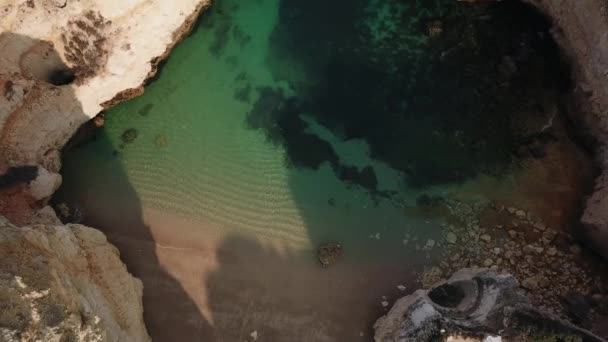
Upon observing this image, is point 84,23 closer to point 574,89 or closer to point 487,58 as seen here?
point 487,58

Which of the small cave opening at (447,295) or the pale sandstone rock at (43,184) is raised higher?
the small cave opening at (447,295)

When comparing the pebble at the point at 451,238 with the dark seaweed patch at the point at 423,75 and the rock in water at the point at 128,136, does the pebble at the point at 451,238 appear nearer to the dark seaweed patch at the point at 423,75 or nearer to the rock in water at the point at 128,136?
the dark seaweed patch at the point at 423,75

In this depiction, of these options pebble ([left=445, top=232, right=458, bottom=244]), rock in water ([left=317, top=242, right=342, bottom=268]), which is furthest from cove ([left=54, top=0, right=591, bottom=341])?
pebble ([left=445, top=232, right=458, bottom=244])

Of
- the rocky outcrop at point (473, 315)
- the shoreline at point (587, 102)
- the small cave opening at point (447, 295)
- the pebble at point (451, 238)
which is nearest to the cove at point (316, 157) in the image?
the pebble at point (451, 238)

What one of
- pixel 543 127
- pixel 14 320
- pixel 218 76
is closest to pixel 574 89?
pixel 543 127

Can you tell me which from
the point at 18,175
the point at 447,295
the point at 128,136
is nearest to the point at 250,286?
the point at 447,295

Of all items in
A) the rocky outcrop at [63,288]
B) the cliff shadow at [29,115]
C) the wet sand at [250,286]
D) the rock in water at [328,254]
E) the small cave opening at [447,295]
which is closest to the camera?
the rocky outcrop at [63,288]

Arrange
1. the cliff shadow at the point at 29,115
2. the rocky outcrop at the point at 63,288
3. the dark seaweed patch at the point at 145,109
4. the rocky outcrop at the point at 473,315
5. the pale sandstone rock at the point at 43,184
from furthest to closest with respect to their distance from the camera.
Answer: the dark seaweed patch at the point at 145,109 < the pale sandstone rock at the point at 43,184 < the cliff shadow at the point at 29,115 < the rocky outcrop at the point at 473,315 < the rocky outcrop at the point at 63,288
